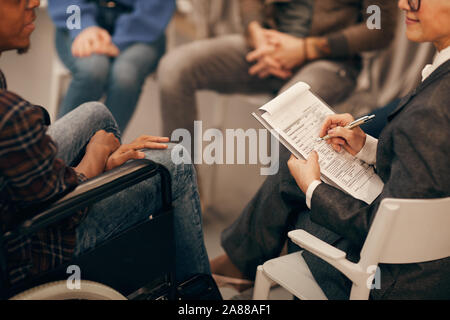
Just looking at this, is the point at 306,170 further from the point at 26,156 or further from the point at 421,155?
the point at 26,156

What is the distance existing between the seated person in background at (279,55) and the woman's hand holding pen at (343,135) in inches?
23.1

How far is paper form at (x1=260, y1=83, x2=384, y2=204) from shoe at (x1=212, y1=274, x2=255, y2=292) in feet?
1.65

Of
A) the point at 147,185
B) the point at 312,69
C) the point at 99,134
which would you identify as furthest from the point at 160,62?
the point at 147,185

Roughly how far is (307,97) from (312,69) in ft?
2.04

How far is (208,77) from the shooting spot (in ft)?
5.81

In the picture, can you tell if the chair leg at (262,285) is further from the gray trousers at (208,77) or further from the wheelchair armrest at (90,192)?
the gray trousers at (208,77)

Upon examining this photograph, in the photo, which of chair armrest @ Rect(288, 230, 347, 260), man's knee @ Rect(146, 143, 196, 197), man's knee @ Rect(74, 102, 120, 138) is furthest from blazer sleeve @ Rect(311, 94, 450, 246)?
man's knee @ Rect(74, 102, 120, 138)

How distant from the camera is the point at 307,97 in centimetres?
105

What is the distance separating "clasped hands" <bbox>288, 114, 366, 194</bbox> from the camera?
0.91 meters

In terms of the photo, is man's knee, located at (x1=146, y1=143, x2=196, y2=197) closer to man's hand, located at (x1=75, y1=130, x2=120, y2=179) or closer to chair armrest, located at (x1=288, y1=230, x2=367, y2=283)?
man's hand, located at (x1=75, y1=130, x2=120, y2=179)

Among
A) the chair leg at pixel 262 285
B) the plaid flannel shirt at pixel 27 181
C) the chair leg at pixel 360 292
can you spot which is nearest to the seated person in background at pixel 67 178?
the plaid flannel shirt at pixel 27 181

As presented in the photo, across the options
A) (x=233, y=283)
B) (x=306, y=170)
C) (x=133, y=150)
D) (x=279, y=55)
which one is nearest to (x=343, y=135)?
(x=306, y=170)

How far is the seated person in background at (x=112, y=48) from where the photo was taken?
174 centimetres

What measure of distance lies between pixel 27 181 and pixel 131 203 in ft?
0.89
